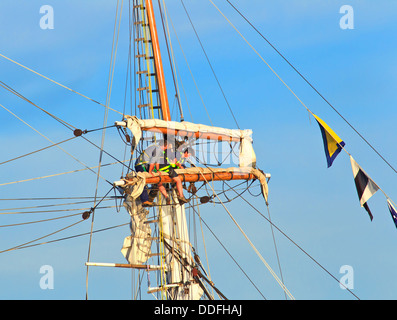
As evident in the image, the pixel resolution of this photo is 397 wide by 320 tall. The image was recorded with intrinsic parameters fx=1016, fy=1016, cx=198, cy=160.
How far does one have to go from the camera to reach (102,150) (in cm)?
4941

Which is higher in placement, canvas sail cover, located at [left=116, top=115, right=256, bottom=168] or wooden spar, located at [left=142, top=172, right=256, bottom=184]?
canvas sail cover, located at [left=116, top=115, right=256, bottom=168]

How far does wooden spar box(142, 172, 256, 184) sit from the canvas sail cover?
0.70 metres

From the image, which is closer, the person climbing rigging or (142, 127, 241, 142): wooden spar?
the person climbing rigging

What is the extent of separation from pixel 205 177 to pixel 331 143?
9.89 m

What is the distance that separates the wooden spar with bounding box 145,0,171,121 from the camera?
54.5 metres

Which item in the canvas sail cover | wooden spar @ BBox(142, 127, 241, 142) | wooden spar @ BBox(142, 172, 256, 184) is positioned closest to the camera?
the canvas sail cover

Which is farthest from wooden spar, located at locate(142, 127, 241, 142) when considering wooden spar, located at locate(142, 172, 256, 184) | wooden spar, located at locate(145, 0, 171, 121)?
wooden spar, located at locate(142, 172, 256, 184)

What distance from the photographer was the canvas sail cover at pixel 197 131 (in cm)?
5150

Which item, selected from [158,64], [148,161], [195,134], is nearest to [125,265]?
[148,161]

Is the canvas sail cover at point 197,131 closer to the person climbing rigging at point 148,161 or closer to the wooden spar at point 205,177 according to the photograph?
the wooden spar at point 205,177

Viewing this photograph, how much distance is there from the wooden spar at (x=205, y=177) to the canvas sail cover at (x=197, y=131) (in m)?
0.70

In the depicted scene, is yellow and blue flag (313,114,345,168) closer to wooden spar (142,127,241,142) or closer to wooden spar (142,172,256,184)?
wooden spar (142,172,256,184)
